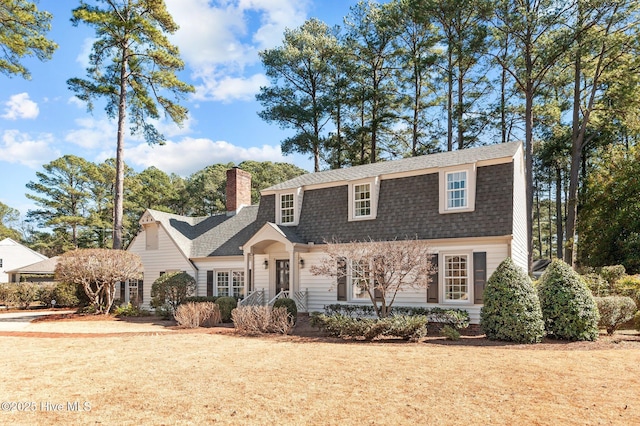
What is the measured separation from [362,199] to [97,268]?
11283 mm

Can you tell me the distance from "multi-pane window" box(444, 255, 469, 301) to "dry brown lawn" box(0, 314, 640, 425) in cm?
371

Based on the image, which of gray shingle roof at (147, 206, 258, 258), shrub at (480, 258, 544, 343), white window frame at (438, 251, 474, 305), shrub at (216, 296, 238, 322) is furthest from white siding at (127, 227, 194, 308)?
shrub at (480, 258, 544, 343)

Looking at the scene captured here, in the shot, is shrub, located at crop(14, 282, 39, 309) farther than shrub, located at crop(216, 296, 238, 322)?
Yes

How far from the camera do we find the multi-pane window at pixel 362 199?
54.9 ft

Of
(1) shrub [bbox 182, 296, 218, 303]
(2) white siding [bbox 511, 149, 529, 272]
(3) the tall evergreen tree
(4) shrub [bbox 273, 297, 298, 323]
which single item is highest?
(3) the tall evergreen tree

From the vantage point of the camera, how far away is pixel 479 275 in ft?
44.1

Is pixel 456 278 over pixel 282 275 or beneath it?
over

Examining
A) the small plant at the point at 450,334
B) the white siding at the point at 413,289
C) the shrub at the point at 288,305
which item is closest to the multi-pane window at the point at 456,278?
the white siding at the point at 413,289

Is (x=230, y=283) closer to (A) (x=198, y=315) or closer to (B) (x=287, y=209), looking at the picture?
(B) (x=287, y=209)

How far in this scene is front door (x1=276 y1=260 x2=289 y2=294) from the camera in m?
18.1

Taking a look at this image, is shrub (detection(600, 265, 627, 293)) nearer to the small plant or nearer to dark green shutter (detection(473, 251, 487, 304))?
dark green shutter (detection(473, 251, 487, 304))

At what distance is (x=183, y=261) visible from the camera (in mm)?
21094

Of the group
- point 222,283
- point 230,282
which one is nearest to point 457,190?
point 230,282

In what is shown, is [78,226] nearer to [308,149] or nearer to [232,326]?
[308,149]
